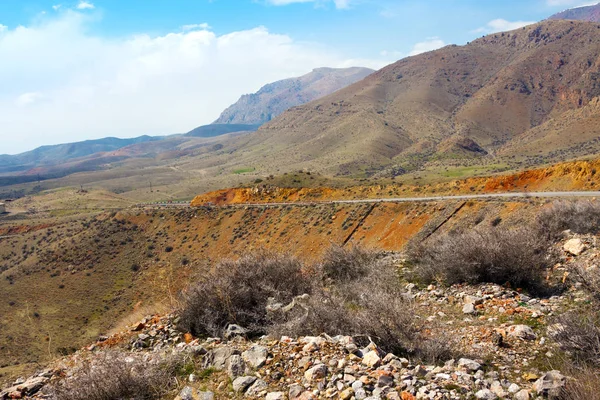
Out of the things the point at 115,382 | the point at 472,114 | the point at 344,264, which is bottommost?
the point at 344,264

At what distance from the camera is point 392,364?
5.43m

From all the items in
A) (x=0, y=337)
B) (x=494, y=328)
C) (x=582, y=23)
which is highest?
(x=582, y=23)

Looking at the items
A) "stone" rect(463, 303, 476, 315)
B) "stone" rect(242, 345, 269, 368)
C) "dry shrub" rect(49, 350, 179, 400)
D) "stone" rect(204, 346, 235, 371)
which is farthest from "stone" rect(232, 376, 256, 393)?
"stone" rect(463, 303, 476, 315)

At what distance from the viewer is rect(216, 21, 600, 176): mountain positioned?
108 meters

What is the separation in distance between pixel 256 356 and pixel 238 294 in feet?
10.8

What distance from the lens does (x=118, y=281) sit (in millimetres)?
37344

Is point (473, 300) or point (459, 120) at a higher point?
point (459, 120)

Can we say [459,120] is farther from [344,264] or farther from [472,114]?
[344,264]

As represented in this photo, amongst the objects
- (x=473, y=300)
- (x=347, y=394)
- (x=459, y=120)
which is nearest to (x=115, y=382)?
(x=347, y=394)

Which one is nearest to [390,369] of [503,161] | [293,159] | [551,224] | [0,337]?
[551,224]

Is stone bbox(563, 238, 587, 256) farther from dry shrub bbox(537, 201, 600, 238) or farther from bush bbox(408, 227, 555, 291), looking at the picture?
dry shrub bbox(537, 201, 600, 238)

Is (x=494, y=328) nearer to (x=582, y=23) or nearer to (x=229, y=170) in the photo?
(x=229, y=170)

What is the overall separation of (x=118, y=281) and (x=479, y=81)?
602 feet

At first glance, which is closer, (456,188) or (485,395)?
(485,395)
